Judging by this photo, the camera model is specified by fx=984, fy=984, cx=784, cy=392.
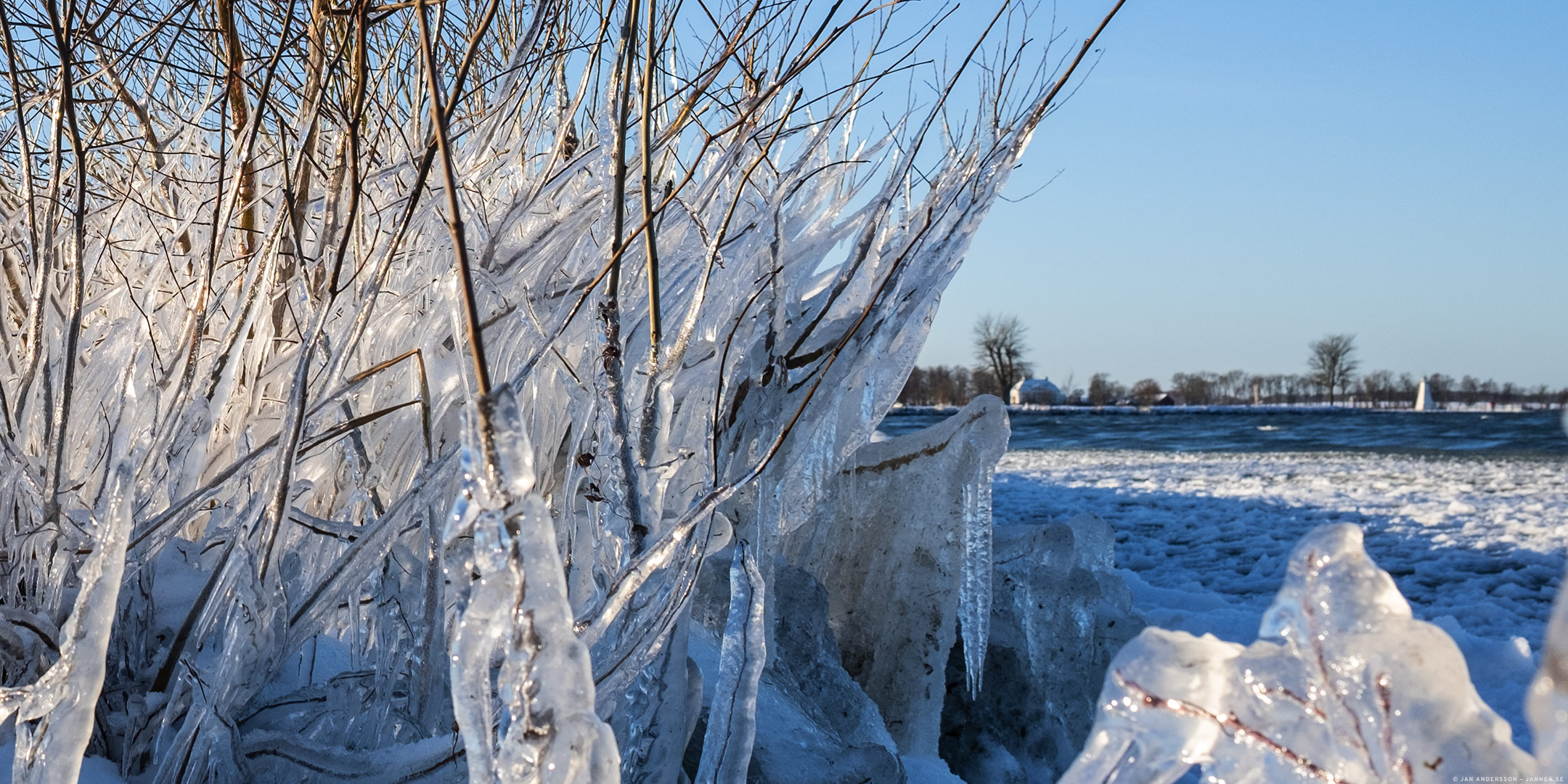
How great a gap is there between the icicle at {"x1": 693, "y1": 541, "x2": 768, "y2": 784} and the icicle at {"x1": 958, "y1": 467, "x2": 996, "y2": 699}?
5.59 feet

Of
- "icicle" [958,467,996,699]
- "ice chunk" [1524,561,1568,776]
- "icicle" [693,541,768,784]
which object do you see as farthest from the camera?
"icicle" [958,467,996,699]

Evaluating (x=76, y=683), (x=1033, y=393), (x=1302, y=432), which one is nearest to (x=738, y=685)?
(x=76, y=683)

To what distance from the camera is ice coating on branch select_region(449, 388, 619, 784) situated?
71cm

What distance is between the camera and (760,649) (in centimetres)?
116

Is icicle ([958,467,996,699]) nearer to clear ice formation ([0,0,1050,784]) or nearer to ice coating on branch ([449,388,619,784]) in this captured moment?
clear ice formation ([0,0,1050,784])

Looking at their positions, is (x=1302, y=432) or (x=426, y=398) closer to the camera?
(x=426, y=398)

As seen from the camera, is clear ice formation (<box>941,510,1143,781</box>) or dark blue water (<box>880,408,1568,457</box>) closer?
clear ice formation (<box>941,510,1143,781</box>)

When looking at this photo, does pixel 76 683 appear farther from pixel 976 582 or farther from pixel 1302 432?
pixel 1302 432

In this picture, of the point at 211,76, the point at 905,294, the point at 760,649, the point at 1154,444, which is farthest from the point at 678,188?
the point at 1154,444

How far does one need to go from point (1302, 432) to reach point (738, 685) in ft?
55.8

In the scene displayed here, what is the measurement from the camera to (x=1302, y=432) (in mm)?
15938

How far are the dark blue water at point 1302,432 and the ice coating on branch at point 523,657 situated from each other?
8.65 m

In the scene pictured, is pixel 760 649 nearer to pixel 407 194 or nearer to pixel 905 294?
pixel 905 294

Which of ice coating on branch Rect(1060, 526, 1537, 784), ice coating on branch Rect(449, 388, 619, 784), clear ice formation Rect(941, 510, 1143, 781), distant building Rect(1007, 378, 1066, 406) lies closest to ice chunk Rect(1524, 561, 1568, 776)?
ice coating on branch Rect(1060, 526, 1537, 784)
